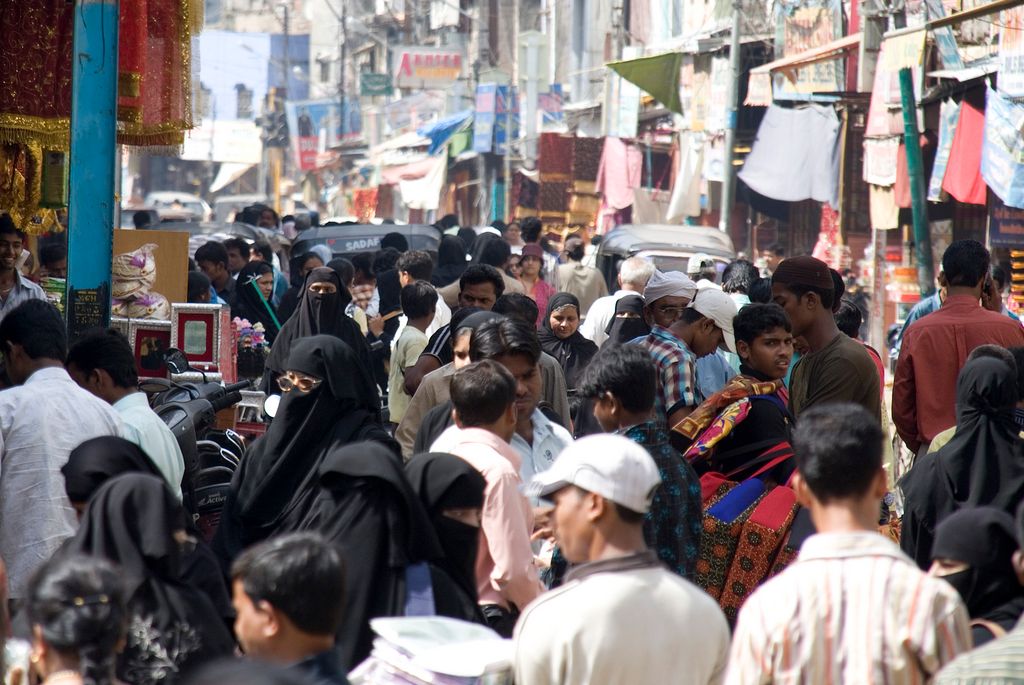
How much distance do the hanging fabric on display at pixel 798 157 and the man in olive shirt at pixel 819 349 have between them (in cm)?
1435

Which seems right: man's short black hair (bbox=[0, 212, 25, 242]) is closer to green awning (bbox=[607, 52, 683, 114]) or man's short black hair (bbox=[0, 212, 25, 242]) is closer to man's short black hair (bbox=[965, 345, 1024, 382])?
man's short black hair (bbox=[965, 345, 1024, 382])

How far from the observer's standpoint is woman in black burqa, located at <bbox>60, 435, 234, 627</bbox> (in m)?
3.68

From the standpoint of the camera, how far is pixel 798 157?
20.0 m

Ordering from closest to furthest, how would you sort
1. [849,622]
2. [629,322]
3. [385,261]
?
[849,622], [629,322], [385,261]

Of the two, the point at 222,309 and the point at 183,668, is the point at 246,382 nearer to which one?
the point at 222,309

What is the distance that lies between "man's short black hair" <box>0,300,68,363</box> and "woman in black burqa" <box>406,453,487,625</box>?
1550 millimetres

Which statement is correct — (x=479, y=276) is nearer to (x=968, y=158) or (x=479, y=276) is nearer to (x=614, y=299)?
(x=614, y=299)

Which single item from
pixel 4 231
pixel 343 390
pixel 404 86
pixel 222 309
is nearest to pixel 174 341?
pixel 222 309

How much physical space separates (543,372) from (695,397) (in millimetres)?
772

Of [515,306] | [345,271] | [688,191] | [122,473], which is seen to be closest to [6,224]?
[515,306]

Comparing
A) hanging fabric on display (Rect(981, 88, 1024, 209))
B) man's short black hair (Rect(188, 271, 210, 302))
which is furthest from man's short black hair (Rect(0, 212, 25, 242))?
hanging fabric on display (Rect(981, 88, 1024, 209))

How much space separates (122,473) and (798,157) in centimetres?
1716

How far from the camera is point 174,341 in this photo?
8016mm

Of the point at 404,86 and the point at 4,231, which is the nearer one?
the point at 4,231
